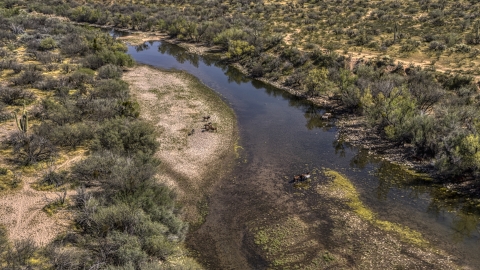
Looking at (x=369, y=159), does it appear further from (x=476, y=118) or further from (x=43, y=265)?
(x=43, y=265)

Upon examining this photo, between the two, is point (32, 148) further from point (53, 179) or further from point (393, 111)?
point (393, 111)

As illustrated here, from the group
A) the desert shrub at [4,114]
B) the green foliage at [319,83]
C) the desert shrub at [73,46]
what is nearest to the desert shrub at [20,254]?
the desert shrub at [4,114]

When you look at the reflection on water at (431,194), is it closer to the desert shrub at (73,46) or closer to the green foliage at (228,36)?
the green foliage at (228,36)

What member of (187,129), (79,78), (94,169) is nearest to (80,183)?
(94,169)

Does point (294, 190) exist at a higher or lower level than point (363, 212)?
lower

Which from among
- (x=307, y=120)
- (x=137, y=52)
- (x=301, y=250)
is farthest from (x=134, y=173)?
(x=137, y=52)

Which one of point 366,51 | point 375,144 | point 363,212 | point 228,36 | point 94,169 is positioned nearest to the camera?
point 94,169

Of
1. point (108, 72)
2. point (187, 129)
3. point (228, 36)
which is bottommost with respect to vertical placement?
point (187, 129)

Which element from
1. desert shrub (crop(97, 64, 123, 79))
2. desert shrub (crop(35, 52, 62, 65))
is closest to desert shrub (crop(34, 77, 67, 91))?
desert shrub (crop(97, 64, 123, 79))
